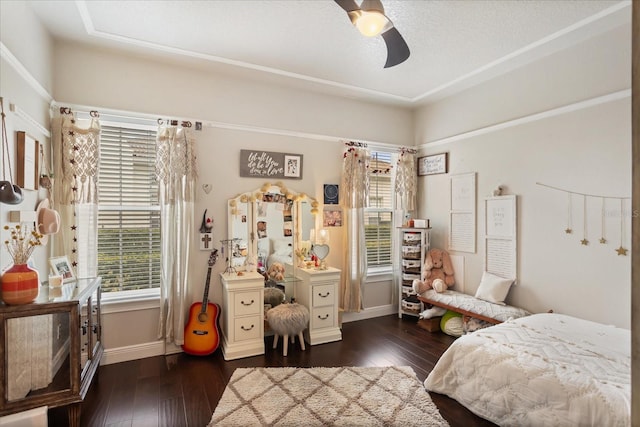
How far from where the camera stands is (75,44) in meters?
2.78

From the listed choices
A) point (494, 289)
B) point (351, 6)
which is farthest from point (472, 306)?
point (351, 6)

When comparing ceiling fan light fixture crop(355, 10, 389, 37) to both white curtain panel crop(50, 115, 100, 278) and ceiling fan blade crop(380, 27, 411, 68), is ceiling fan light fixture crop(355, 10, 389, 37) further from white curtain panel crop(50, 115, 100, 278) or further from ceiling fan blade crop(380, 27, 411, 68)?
white curtain panel crop(50, 115, 100, 278)

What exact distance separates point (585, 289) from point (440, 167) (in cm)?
199

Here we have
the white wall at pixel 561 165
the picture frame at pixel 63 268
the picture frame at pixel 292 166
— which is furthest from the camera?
the picture frame at pixel 292 166

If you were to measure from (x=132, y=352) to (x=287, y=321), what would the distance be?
4.77 ft

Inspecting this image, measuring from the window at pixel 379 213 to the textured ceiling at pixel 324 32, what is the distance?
49.7 inches

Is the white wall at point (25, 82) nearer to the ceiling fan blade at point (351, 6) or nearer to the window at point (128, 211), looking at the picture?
the window at point (128, 211)

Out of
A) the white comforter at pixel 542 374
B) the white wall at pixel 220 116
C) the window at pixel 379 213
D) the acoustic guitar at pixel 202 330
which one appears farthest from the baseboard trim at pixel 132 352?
the window at pixel 379 213

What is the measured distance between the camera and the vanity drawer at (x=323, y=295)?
3.40 meters

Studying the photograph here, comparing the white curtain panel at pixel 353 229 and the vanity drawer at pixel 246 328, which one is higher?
the white curtain panel at pixel 353 229

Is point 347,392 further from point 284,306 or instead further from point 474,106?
point 474,106

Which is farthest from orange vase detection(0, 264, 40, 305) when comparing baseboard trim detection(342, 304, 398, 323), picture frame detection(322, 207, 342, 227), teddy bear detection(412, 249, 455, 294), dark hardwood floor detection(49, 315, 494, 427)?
teddy bear detection(412, 249, 455, 294)

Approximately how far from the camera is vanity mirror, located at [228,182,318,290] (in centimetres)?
340

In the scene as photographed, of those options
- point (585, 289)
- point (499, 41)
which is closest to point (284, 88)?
point (499, 41)
